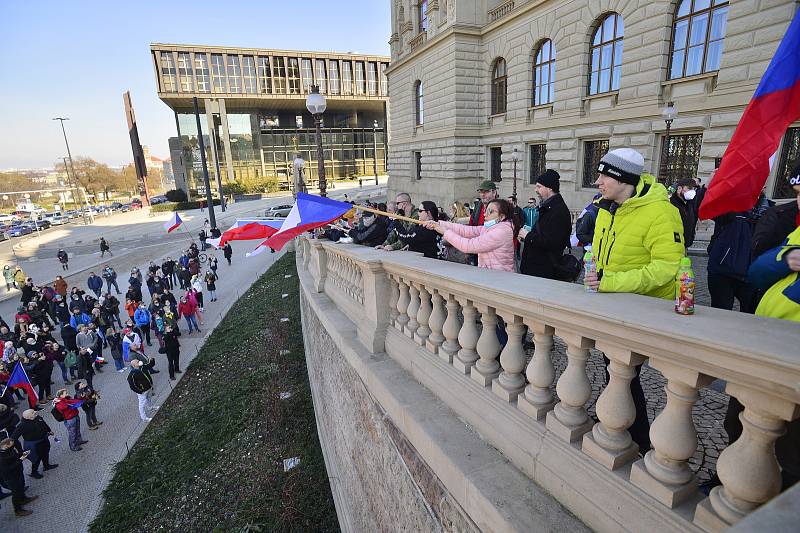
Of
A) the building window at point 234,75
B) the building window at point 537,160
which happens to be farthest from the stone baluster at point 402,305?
the building window at point 234,75

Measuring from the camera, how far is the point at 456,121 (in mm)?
25219

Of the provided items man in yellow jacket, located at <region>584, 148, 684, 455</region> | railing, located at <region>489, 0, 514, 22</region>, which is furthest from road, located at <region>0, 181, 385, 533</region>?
railing, located at <region>489, 0, 514, 22</region>

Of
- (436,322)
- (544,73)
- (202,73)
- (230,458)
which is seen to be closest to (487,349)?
(436,322)

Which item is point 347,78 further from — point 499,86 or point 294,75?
point 499,86

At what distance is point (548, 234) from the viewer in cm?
383

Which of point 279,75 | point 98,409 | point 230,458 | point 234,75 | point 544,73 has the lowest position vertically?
point 98,409

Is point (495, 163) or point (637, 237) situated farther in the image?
point (495, 163)

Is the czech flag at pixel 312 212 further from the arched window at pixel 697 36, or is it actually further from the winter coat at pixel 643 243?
the arched window at pixel 697 36

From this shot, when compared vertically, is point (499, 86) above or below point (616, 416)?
above

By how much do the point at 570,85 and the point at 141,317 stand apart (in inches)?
788

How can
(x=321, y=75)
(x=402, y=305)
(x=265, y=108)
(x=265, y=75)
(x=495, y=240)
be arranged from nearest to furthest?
(x=495, y=240) → (x=402, y=305) → (x=265, y=75) → (x=321, y=75) → (x=265, y=108)

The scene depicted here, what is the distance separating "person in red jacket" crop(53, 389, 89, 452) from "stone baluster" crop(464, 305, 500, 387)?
10.8 m

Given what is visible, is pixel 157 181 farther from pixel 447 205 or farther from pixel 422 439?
pixel 422 439

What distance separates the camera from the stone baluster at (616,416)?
2.04 metres
